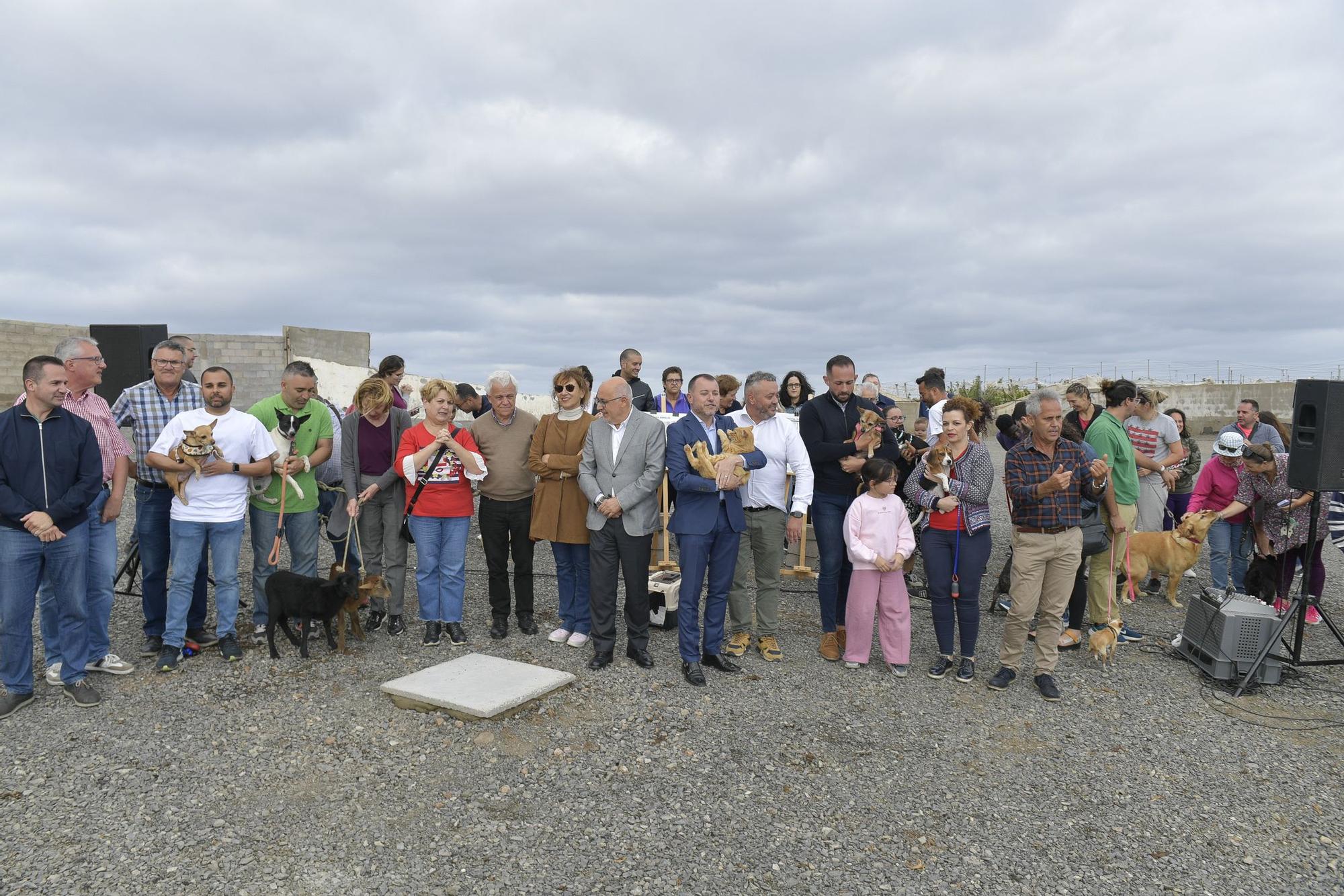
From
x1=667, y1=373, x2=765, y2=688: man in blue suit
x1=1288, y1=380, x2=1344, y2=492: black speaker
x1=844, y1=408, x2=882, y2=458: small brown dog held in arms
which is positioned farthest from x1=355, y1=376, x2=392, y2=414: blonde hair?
x1=1288, y1=380, x2=1344, y2=492: black speaker

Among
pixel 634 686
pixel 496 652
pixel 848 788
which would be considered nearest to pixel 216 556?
pixel 496 652

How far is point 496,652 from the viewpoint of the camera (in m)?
5.47

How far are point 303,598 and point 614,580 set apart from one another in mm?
2085

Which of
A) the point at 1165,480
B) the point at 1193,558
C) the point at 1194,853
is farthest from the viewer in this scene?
the point at 1165,480

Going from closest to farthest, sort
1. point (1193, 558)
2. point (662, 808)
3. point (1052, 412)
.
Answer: point (662, 808) → point (1052, 412) → point (1193, 558)

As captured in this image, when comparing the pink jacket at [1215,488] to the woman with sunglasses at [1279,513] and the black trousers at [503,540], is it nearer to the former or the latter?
the woman with sunglasses at [1279,513]

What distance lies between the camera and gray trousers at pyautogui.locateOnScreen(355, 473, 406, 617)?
18.7 feet

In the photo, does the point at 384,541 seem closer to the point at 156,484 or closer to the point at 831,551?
the point at 156,484

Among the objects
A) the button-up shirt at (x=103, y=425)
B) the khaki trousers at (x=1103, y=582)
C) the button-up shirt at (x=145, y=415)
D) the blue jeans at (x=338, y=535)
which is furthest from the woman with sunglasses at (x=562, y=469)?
the khaki trousers at (x=1103, y=582)

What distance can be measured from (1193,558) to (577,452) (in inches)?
226

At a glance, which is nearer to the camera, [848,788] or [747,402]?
[848,788]

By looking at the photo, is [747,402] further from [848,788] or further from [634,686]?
[848,788]

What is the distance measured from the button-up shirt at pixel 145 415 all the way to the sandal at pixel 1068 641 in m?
6.40

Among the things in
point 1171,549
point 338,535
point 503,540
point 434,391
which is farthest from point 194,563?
point 1171,549
